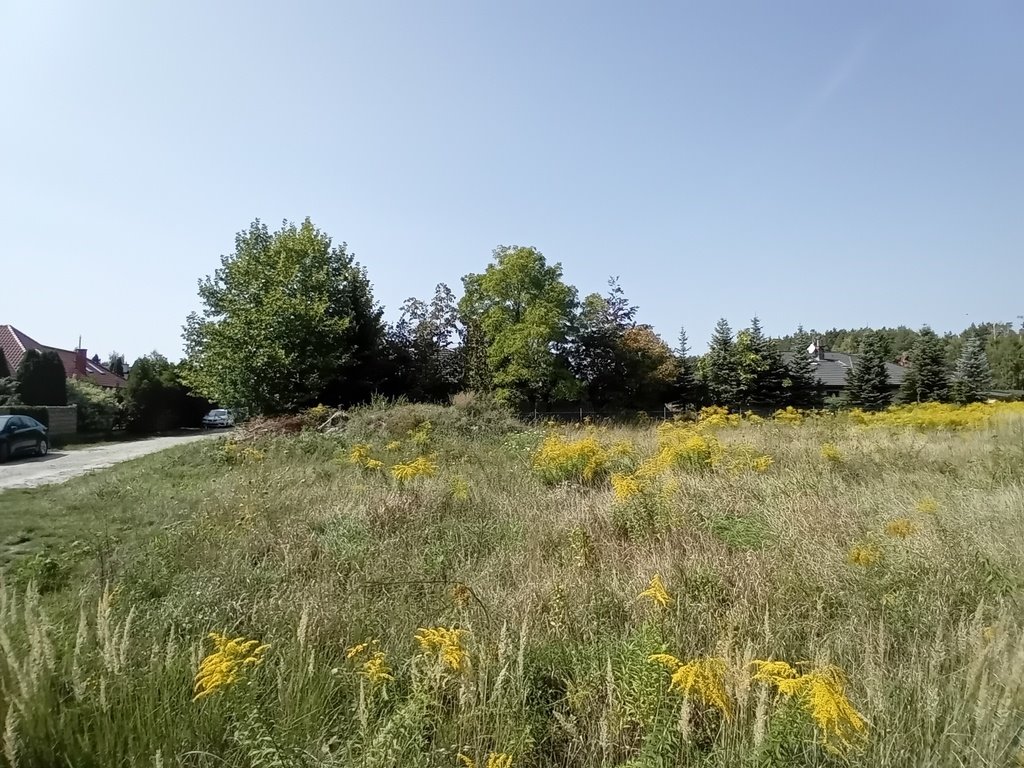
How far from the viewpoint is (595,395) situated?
109ft

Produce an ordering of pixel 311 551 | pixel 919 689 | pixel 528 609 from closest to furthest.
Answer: pixel 919 689 < pixel 528 609 < pixel 311 551

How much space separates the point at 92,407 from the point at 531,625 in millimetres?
32036

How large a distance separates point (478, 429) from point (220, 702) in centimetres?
1369

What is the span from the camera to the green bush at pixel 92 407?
27.3 m

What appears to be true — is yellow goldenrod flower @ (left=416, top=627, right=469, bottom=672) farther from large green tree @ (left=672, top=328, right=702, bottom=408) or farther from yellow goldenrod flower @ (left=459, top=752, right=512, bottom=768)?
large green tree @ (left=672, top=328, right=702, bottom=408)

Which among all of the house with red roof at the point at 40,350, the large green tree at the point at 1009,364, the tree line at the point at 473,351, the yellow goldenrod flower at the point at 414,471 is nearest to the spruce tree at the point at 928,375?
the tree line at the point at 473,351

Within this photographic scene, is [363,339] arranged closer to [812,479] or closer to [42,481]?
[42,481]

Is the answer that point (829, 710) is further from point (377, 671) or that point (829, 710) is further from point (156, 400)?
point (156, 400)

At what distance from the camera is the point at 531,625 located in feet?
11.0

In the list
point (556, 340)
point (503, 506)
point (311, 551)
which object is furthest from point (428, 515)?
point (556, 340)

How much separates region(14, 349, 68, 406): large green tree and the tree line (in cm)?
782

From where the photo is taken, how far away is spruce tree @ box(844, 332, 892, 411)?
38969 millimetres

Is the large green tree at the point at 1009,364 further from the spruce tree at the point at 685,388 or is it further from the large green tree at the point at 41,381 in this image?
the large green tree at the point at 41,381

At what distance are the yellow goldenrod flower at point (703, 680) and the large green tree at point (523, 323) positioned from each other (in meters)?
24.5
